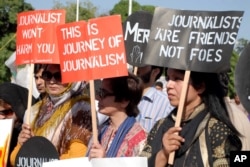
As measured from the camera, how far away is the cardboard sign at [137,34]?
612cm

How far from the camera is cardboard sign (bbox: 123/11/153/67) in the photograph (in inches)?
241

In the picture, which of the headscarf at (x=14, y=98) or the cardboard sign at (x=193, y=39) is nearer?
the cardboard sign at (x=193, y=39)

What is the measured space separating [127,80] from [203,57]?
758 mm

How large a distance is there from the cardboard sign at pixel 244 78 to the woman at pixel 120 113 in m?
0.87

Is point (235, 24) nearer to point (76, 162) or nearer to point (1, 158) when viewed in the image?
point (76, 162)

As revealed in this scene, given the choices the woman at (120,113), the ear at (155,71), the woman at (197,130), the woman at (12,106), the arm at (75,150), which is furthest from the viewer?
the ear at (155,71)

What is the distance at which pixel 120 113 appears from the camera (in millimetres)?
4695

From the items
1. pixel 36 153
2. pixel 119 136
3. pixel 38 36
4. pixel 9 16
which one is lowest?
pixel 36 153

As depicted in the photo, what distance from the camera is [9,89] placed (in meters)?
5.84

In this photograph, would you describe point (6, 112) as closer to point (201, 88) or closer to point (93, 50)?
point (93, 50)

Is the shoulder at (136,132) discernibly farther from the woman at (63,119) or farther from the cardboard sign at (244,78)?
the cardboard sign at (244,78)

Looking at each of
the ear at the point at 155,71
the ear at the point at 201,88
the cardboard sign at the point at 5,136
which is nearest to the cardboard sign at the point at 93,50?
the ear at the point at 201,88

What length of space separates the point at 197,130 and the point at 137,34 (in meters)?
2.29

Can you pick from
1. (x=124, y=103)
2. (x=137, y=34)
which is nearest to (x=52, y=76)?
(x=124, y=103)
